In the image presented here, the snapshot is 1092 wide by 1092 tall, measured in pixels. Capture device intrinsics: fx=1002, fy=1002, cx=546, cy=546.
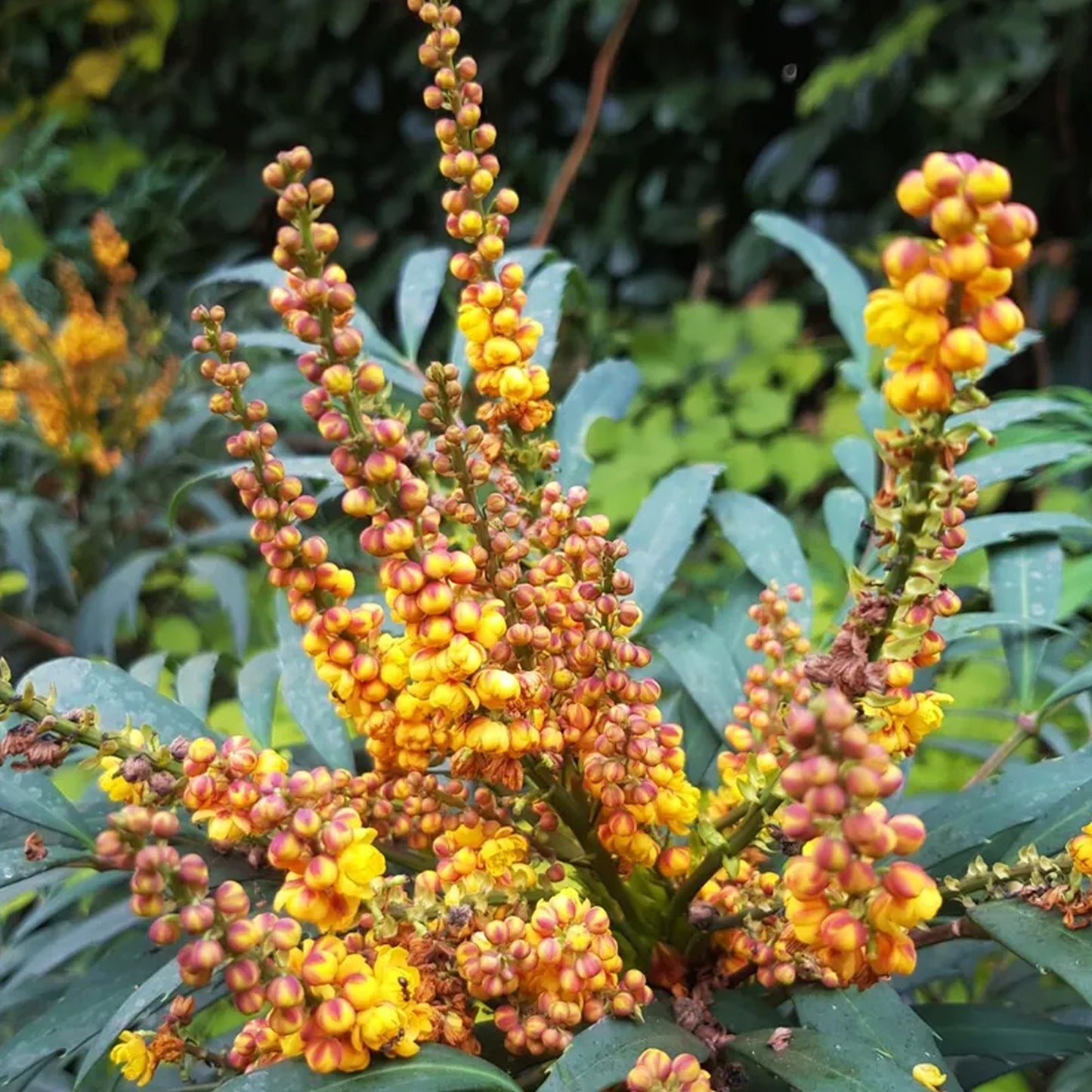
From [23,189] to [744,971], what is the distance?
2195 mm

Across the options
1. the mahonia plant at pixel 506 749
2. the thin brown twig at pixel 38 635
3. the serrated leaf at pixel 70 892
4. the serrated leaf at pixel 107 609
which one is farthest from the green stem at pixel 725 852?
the thin brown twig at pixel 38 635

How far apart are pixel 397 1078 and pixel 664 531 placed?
1.27ft

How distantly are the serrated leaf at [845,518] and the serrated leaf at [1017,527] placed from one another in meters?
0.07

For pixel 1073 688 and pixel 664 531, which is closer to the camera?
pixel 1073 688

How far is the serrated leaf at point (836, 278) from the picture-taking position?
2.52ft

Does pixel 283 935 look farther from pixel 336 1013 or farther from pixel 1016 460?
pixel 1016 460

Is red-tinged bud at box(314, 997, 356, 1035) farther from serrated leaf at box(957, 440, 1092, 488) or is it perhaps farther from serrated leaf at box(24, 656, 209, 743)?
serrated leaf at box(957, 440, 1092, 488)

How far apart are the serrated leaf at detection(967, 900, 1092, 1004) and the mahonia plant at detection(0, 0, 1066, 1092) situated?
0.01 meters

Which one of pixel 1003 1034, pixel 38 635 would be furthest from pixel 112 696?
pixel 38 635

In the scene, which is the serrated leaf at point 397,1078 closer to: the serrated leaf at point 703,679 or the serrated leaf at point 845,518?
the serrated leaf at point 703,679

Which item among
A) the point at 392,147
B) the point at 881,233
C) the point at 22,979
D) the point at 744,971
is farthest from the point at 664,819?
the point at 392,147

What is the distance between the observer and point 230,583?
110 centimetres

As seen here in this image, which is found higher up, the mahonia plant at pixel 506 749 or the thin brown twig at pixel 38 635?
the thin brown twig at pixel 38 635

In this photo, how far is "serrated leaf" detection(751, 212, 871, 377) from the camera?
769mm
